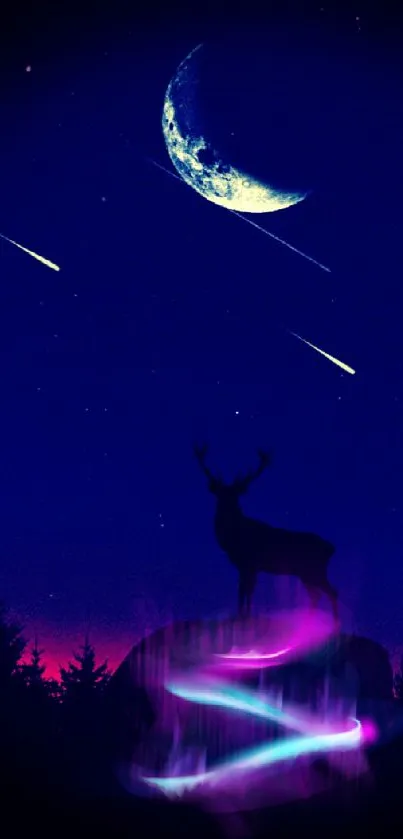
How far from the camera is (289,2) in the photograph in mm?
8320

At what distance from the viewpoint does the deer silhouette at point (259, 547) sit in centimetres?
818

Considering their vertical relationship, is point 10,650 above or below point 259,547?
below

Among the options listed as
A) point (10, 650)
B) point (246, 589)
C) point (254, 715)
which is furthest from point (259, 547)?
point (10, 650)

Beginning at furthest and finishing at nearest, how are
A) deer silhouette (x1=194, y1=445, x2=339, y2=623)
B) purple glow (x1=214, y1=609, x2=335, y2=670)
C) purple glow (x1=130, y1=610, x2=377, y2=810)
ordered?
deer silhouette (x1=194, y1=445, x2=339, y2=623), purple glow (x1=214, y1=609, x2=335, y2=670), purple glow (x1=130, y1=610, x2=377, y2=810)

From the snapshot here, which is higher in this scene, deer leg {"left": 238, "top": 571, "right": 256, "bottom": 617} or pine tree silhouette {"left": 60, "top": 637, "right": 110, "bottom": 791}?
deer leg {"left": 238, "top": 571, "right": 256, "bottom": 617}

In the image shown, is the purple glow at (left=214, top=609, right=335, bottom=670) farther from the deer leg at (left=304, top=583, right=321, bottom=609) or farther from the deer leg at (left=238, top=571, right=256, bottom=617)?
the deer leg at (left=238, top=571, right=256, bottom=617)

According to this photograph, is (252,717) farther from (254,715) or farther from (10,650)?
(10,650)

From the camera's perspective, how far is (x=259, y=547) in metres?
8.22

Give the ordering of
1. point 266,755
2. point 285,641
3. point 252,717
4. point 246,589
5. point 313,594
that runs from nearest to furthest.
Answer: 1. point 266,755
2. point 252,717
3. point 285,641
4. point 246,589
5. point 313,594

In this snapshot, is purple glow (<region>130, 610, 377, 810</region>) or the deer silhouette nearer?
purple glow (<region>130, 610, 377, 810</region>)

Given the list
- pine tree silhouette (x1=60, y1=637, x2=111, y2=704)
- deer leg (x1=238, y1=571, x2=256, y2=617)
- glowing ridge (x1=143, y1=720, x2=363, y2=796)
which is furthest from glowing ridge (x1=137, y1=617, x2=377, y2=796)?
pine tree silhouette (x1=60, y1=637, x2=111, y2=704)

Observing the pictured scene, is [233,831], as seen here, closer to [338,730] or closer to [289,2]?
[338,730]

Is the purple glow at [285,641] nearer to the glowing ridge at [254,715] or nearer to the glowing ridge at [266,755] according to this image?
the glowing ridge at [254,715]

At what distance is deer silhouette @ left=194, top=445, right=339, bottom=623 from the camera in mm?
8180
